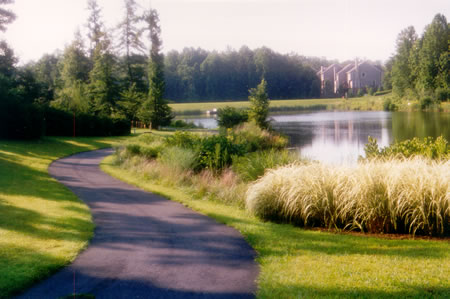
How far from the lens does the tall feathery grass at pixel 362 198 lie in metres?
7.10

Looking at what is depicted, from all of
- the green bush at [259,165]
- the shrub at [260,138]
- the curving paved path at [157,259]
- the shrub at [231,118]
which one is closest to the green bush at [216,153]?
the green bush at [259,165]

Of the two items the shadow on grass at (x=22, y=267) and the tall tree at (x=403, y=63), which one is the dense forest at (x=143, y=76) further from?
the shadow on grass at (x=22, y=267)

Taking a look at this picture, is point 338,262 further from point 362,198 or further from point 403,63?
point 403,63

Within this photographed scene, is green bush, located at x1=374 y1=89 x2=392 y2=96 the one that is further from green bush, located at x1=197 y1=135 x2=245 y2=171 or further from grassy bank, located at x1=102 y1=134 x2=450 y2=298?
grassy bank, located at x1=102 y1=134 x2=450 y2=298

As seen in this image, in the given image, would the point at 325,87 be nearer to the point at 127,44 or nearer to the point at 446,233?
the point at 127,44

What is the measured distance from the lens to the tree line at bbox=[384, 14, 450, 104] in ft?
186

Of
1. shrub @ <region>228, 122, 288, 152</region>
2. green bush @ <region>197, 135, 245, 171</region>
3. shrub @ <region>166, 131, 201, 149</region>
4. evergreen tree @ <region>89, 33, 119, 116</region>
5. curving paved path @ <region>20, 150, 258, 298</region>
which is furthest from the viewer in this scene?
evergreen tree @ <region>89, 33, 119, 116</region>

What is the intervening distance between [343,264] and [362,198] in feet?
7.14

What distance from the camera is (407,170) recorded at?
764 centimetres

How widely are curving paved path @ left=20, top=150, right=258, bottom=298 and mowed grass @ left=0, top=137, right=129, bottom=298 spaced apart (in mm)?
233

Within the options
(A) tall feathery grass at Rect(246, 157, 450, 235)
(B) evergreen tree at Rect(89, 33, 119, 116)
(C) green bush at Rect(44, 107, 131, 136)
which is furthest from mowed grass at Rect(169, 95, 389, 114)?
(A) tall feathery grass at Rect(246, 157, 450, 235)

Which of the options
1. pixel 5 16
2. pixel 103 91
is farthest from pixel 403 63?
pixel 5 16

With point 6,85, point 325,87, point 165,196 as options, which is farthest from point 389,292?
point 325,87

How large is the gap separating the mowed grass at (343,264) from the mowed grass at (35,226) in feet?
9.53
